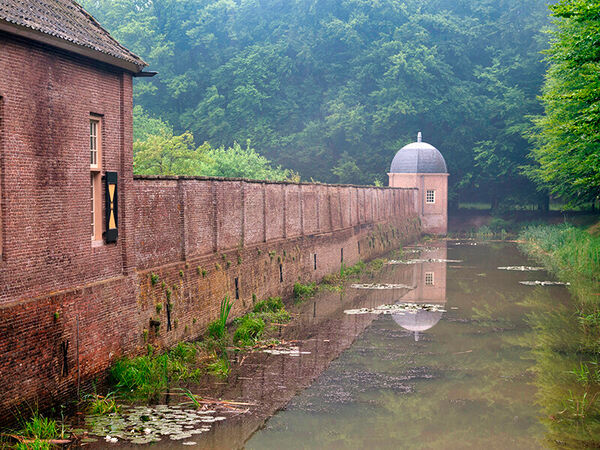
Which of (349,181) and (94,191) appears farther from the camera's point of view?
(349,181)

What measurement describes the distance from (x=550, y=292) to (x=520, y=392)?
12.4m

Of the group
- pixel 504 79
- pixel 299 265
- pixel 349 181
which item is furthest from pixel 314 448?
pixel 504 79

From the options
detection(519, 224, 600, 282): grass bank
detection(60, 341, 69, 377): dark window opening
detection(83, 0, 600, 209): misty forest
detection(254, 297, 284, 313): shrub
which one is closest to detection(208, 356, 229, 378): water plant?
detection(60, 341, 69, 377): dark window opening

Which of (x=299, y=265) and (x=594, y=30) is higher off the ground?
(x=594, y=30)

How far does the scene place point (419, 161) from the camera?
Result: 55844 mm

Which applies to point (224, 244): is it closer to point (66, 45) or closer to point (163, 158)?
point (66, 45)

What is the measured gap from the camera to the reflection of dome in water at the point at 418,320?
1853 cm

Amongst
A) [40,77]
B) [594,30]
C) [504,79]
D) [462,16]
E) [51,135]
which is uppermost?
[462,16]

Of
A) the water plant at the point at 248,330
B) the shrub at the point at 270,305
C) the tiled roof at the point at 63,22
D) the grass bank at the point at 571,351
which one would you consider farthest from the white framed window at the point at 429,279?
the tiled roof at the point at 63,22

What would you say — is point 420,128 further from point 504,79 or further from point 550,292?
point 550,292

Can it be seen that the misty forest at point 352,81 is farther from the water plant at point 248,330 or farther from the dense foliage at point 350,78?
the water plant at point 248,330

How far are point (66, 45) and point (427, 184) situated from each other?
46.4m

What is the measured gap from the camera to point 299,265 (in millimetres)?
24625

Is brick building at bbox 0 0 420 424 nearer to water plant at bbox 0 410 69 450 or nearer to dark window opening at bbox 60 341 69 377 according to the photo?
dark window opening at bbox 60 341 69 377
